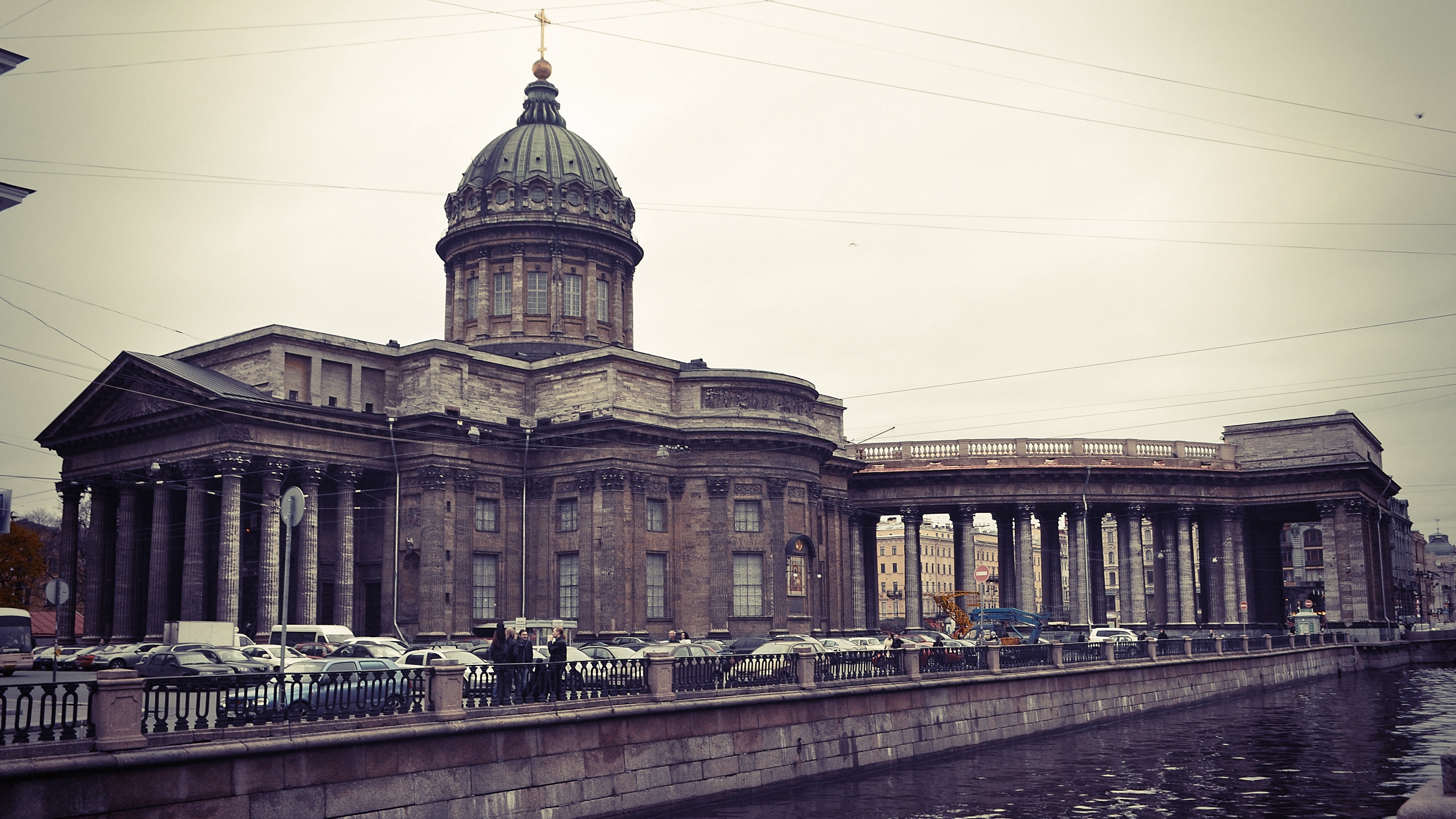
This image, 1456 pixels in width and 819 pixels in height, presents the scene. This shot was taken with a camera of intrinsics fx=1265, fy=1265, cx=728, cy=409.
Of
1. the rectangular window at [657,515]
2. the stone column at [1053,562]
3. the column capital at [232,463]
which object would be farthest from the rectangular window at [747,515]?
the stone column at [1053,562]

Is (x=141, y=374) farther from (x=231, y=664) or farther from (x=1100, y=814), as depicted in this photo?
(x=1100, y=814)

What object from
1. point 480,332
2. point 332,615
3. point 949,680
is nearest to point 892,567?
point 480,332

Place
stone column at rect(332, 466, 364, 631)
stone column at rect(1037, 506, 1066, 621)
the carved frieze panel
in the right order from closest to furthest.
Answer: stone column at rect(332, 466, 364, 631)
the carved frieze panel
stone column at rect(1037, 506, 1066, 621)

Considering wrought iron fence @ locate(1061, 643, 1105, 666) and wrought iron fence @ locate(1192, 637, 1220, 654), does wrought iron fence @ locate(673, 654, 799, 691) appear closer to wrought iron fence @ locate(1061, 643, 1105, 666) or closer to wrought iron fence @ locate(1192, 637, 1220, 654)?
wrought iron fence @ locate(1061, 643, 1105, 666)

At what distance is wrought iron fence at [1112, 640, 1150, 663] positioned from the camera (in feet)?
→ 147

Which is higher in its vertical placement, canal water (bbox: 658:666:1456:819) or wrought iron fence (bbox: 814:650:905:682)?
wrought iron fence (bbox: 814:650:905:682)

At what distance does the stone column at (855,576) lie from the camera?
68.8m

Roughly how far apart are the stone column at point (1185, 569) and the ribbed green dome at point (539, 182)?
36.3 m

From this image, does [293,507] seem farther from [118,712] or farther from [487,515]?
[487,515]

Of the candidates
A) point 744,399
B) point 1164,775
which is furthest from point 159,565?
point 1164,775

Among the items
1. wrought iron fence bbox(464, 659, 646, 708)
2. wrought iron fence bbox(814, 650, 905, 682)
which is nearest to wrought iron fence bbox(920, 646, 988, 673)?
wrought iron fence bbox(814, 650, 905, 682)

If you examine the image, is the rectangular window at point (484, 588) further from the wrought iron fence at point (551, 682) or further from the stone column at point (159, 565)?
the wrought iron fence at point (551, 682)

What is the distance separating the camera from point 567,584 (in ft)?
177

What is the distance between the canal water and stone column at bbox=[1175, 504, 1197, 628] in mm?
28154
